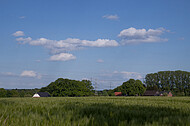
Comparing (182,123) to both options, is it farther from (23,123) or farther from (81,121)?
(23,123)

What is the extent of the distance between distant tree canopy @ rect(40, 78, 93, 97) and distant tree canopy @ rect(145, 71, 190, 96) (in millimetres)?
30781

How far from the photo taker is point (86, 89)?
283 feet

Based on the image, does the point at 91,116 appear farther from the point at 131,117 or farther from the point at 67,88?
the point at 67,88

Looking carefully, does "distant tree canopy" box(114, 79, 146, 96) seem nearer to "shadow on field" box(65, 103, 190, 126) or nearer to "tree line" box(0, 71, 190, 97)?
"tree line" box(0, 71, 190, 97)

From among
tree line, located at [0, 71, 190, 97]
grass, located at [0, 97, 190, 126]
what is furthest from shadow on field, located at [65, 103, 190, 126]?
tree line, located at [0, 71, 190, 97]

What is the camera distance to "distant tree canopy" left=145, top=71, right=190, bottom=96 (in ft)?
280

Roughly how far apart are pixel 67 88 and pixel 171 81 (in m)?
47.5

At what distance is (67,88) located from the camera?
81.7 meters

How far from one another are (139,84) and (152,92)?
35.4 feet

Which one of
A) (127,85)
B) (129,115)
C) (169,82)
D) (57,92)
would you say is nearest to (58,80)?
(57,92)

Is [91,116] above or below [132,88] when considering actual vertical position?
above

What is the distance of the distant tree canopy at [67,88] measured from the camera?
265 ft

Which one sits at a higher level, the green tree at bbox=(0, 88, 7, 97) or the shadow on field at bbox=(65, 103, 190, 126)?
the shadow on field at bbox=(65, 103, 190, 126)

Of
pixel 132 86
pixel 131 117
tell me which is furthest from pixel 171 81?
pixel 131 117
